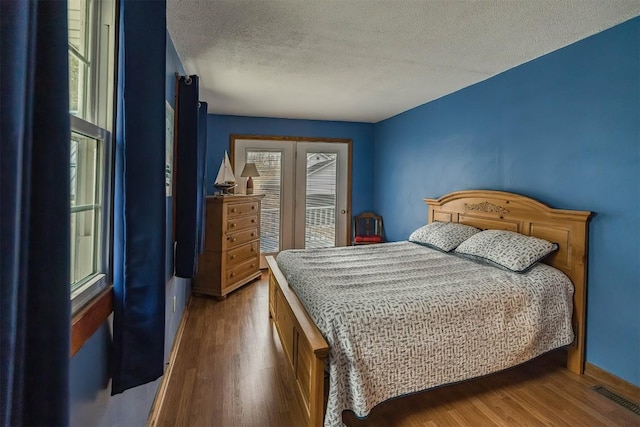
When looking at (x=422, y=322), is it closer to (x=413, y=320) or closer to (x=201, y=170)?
(x=413, y=320)

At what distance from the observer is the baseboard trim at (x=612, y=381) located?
2.06 metres

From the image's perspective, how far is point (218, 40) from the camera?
2361 mm

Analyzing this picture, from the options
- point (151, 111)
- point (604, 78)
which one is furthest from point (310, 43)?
point (604, 78)

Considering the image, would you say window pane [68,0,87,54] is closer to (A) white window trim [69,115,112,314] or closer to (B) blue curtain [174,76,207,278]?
(A) white window trim [69,115,112,314]

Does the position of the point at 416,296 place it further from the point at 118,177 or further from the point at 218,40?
the point at 218,40

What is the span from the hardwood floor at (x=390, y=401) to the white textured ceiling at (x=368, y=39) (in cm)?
230

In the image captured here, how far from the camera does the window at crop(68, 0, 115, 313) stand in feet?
3.43

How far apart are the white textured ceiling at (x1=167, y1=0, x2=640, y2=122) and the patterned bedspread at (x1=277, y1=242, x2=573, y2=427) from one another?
161 cm

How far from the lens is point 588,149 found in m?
2.32

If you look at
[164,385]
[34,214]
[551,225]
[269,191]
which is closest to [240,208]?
[269,191]

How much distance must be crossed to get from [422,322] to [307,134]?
375 centimetres

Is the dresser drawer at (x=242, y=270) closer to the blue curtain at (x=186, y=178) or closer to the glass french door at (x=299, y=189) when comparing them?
the glass french door at (x=299, y=189)

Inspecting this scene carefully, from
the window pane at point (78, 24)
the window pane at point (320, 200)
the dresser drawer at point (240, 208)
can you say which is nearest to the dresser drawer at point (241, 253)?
the dresser drawer at point (240, 208)

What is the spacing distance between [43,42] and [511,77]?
328 centimetres
